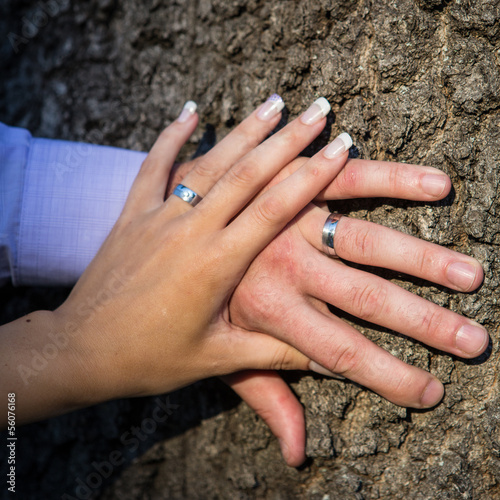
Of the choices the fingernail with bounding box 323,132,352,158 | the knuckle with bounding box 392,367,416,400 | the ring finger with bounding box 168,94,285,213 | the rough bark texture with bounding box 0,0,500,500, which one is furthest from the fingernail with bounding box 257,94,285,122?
the knuckle with bounding box 392,367,416,400

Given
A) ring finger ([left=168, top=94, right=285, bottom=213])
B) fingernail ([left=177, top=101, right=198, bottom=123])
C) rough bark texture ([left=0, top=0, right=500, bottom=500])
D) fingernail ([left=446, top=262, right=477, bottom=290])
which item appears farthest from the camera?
fingernail ([left=177, top=101, right=198, bottom=123])

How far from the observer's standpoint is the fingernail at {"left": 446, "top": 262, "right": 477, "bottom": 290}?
1078 millimetres

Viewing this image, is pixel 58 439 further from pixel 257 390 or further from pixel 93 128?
pixel 93 128

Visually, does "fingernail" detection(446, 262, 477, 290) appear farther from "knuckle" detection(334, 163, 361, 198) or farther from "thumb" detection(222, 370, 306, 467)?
"thumb" detection(222, 370, 306, 467)

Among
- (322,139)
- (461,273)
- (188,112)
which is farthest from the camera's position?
(188,112)

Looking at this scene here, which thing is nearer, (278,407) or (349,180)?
(349,180)

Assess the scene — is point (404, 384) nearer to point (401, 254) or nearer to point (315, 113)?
point (401, 254)

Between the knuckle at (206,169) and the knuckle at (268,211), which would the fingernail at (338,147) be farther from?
the knuckle at (206,169)

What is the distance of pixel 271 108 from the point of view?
1.30 meters

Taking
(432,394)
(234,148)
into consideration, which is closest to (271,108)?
(234,148)

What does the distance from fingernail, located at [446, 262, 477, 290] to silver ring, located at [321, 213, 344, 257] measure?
0.91 feet

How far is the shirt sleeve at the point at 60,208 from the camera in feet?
4.92

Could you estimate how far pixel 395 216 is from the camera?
1.24 meters

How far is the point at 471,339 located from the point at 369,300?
0.82 feet
